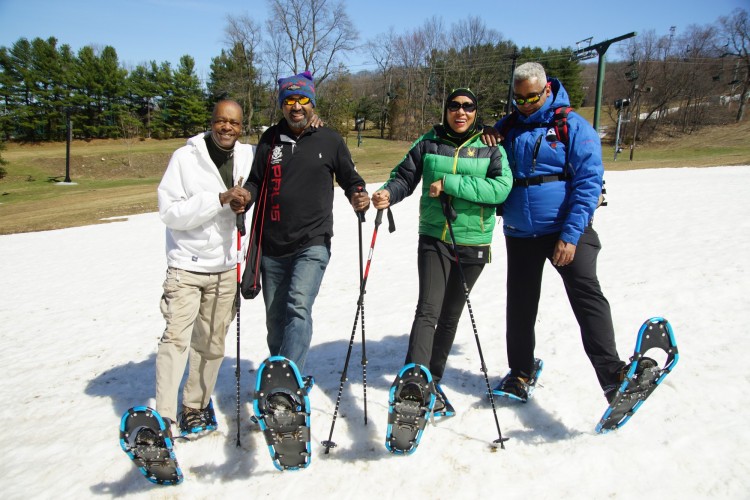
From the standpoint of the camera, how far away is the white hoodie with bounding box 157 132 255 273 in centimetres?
342

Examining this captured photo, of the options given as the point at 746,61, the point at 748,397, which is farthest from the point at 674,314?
the point at 746,61

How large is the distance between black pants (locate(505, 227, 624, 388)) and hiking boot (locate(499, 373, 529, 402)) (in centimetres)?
8

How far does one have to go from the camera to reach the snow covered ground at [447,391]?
299 cm

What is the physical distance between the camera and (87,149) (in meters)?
49.3

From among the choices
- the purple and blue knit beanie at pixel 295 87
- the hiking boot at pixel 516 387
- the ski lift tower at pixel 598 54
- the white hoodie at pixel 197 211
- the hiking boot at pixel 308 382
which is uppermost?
Result: the ski lift tower at pixel 598 54

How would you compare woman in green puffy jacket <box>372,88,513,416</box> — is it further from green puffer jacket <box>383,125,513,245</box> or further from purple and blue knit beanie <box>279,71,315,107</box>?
purple and blue knit beanie <box>279,71,315,107</box>

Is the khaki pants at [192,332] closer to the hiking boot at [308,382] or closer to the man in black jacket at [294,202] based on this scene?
the man in black jacket at [294,202]

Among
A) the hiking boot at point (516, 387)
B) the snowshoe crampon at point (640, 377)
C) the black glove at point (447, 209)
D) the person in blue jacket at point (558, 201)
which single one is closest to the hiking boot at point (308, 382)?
the hiking boot at point (516, 387)

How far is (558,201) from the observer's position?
337cm

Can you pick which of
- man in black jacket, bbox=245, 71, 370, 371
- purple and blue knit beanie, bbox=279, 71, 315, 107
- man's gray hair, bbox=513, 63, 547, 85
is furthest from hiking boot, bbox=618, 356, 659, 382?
purple and blue knit beanie, bbox=279, 71, 315, 107

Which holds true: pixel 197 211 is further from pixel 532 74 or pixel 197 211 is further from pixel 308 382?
pixel 532 74

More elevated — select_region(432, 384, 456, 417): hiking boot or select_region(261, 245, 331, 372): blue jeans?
select_region(261, 245, 331, 372): blue jeans

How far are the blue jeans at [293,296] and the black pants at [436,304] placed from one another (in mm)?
779

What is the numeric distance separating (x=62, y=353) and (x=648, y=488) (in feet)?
20.8
